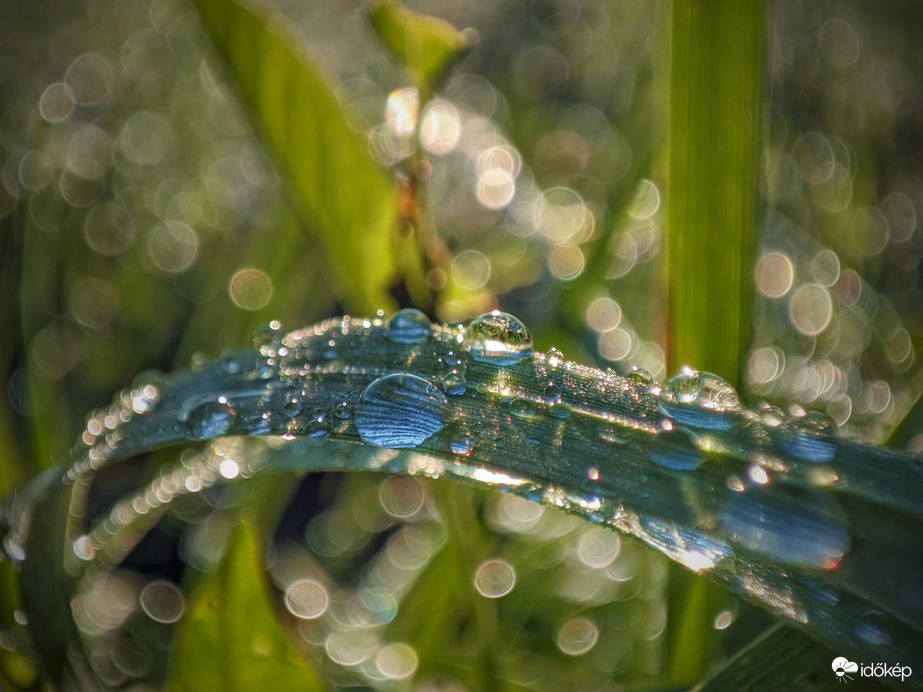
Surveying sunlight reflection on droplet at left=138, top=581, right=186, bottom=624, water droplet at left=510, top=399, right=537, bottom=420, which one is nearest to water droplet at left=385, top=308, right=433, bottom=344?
water droplet at left=510, top=399, right=537, bottom=420

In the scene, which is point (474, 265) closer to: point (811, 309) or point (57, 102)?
point (811, 309)

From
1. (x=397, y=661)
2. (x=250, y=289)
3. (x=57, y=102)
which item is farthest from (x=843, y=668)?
(x=57, y=102)

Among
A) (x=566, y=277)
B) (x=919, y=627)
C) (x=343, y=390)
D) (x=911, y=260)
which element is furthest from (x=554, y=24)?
(x=919, y=627)

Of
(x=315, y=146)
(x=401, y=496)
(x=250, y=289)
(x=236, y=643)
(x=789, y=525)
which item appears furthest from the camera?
(x=401, y=496)

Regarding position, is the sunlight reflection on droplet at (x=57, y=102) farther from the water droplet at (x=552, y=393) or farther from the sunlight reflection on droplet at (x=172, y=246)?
the water droplet at (x=552, y=393)

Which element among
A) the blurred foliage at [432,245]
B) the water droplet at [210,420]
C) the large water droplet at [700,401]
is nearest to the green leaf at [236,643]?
the blurred foliage at [432,245]
